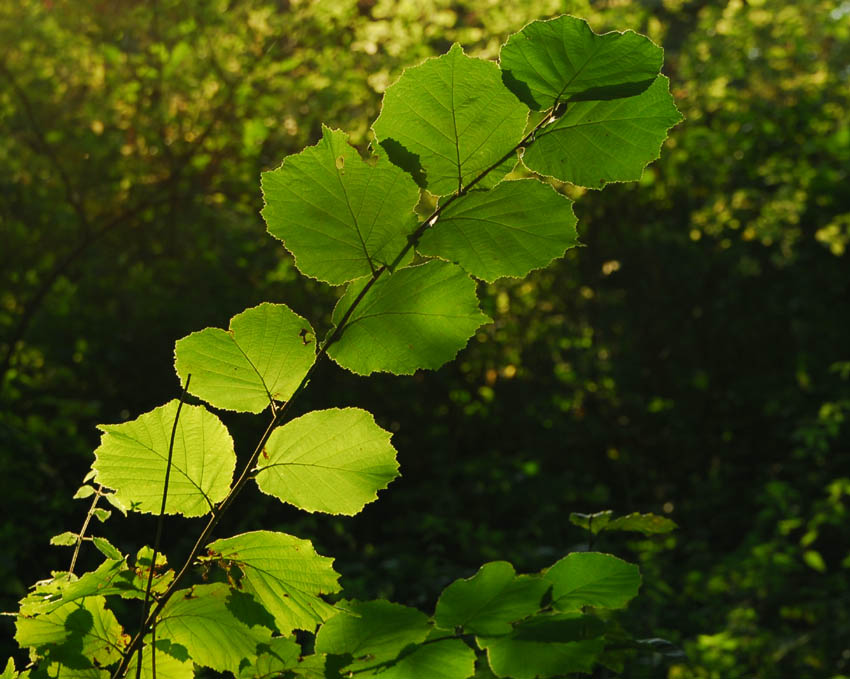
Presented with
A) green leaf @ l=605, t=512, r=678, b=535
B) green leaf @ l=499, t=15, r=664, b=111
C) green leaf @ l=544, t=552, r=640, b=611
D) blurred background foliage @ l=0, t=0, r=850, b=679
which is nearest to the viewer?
green leaf @ l=499, t=15, r=664, b=111

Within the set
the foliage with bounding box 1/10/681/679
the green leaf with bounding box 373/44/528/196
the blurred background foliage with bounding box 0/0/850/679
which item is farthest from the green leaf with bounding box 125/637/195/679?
the blurred background foliage with bounding box 0/0/850/679

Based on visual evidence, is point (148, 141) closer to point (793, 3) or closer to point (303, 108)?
point (303, 108)

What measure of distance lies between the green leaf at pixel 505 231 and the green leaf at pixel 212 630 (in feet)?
0.90

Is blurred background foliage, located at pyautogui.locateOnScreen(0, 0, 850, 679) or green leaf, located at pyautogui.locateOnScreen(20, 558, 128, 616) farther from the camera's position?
blurred background foliage, located at pyautogui.locateOnScreen(0, 0, 850, 679)

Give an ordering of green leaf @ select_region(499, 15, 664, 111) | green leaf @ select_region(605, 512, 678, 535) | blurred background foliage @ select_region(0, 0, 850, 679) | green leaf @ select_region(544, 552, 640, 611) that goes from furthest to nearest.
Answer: blurred background foliage @ select_region(0, 0, 850, 679)
green leaf @ select_region(605, 512, 678, 535)
green leaf @ select_region(544, 552, 640, 611)
green leaf @ select_region(499, 15, 664, 111)

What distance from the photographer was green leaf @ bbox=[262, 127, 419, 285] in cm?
48

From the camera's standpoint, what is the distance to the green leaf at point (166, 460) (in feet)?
1.73

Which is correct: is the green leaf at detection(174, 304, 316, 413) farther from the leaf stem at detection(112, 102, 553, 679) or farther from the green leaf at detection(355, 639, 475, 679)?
the green leaf at detection(355, 639, 475, 679)

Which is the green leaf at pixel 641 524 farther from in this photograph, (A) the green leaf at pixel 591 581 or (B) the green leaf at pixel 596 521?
(A) the green leaf at pixel 591 581

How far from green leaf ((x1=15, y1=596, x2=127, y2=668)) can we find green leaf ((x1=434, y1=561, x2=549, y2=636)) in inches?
9.1

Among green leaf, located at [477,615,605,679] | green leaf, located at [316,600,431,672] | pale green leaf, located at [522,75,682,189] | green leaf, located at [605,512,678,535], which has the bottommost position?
green leaf, located at [605,512,678,535]

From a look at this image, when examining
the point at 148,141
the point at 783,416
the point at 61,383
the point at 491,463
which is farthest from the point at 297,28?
the point at 783,416

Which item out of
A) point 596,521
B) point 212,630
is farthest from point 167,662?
point 596,521

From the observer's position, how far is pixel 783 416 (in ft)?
19.6
